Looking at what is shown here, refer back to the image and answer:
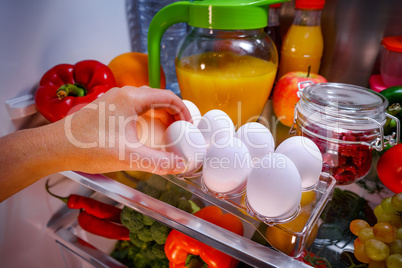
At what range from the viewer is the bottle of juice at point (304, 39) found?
0.84 meters

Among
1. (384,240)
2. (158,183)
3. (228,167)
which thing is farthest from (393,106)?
(158,183)

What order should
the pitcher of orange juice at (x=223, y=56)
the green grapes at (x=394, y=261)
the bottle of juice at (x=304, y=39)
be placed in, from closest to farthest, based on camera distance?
the green grapes at (x=394, y=261) → the pitcher of orange juice at (x=223, y=56) → the bottle of juice at (x=304, y=39)

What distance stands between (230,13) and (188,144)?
29cm

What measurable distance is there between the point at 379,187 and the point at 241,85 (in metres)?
0.37

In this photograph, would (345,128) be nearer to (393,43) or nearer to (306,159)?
(306,159)

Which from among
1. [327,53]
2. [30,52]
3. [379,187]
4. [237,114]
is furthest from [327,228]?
[30,52]

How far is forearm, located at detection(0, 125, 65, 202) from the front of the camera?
1.54 ft

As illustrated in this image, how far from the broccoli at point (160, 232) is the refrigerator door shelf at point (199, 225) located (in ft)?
0.31

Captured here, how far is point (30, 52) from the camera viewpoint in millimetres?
717

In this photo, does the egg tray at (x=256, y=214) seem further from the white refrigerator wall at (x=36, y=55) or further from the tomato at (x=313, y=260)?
the white refrigerator wall at (x=36, y=55)

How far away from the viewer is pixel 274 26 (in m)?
0.92

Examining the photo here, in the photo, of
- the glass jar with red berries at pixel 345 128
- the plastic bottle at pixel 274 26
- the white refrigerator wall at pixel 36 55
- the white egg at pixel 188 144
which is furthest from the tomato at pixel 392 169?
the white refrigerator wall at pixel 36 55

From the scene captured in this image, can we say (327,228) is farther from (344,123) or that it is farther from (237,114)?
(237,114)

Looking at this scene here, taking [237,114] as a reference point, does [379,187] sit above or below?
below
